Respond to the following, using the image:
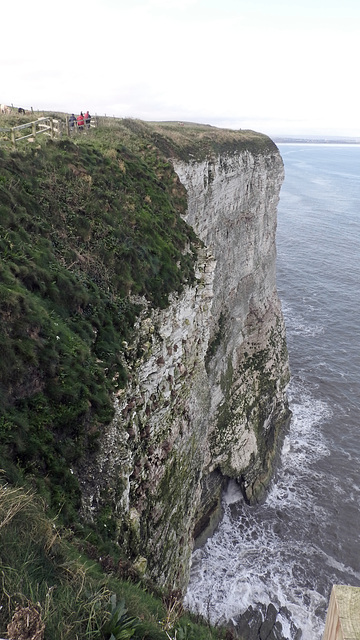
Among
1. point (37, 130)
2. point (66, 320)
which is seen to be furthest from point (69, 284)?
point (37, 130)

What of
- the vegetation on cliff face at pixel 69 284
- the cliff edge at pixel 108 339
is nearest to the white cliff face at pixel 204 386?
the cliff edge at pixel 108 339

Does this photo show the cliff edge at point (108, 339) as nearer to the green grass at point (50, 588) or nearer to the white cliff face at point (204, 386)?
the white cliff face at point (204, 386)

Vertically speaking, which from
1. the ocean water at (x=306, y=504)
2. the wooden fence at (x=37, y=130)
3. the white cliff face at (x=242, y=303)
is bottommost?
the ocean water at (x=306, y=504)

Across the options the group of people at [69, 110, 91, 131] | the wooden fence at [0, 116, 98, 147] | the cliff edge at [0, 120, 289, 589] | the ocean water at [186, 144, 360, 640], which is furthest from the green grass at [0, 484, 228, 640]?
the group of people at [69, 110, 91, 131]

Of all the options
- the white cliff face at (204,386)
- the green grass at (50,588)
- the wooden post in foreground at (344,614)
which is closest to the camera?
the wooden post in foreground at (344,614)

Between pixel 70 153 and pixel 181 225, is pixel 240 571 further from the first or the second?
pixel 70 153
